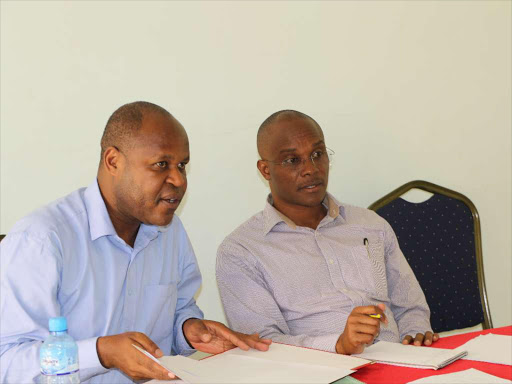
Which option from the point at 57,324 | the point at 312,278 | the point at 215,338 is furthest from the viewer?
the point at 312,278

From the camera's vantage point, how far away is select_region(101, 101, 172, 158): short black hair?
2.10m

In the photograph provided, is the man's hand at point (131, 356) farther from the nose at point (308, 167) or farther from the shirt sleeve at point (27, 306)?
the nose at point (308, 167)

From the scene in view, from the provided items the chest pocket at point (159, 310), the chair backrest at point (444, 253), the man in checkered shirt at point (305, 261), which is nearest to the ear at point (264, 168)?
the man in checkered shirt at point (305, 261)

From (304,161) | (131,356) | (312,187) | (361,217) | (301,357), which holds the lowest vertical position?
(301,357)

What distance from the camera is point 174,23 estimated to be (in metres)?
3.02

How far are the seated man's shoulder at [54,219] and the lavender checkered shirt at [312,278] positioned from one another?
2.36 ft

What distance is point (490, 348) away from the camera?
1937 millimetres

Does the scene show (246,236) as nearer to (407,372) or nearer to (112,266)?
(112,266)

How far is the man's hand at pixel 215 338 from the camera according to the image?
6.32ft

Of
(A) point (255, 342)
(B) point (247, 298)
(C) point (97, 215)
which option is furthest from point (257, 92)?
(A) point (255, 342)

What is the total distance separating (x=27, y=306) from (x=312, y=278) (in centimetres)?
118

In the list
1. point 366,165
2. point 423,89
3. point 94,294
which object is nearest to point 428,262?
point 366,165

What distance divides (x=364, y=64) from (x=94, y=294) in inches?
Result: 82.5

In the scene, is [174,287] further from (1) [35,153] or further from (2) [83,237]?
(1) [35,153]
